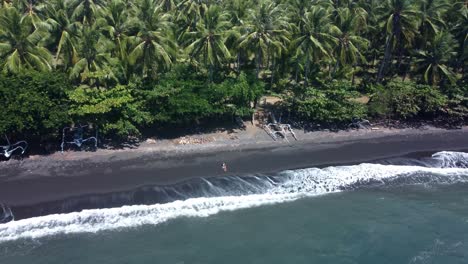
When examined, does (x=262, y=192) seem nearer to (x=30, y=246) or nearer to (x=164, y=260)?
(x=164, y=260)

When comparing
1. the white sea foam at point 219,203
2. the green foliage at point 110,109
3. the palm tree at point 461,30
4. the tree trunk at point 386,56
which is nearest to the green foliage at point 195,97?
the green foliage at point 110,109

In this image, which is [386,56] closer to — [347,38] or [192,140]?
[347,38]

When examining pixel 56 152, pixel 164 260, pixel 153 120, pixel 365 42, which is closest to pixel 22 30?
pixel 56 152

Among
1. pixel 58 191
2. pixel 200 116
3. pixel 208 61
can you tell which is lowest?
pixel 58 191

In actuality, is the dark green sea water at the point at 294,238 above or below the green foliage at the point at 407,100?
below

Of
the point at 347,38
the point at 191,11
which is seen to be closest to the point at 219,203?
the point at 347,38

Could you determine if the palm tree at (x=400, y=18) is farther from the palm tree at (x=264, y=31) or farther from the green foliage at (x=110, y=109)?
the green foliage at (x=110, y=109)
